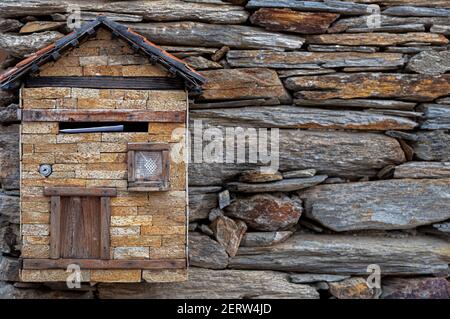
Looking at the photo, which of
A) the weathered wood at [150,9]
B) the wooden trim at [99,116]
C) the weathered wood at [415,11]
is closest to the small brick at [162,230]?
the wooden trim at [99,116]

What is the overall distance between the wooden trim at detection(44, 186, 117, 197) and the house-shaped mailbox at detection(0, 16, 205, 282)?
1 centimetres

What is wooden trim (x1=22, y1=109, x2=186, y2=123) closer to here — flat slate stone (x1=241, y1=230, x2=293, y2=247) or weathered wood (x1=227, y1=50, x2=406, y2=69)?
weathered wood (x1=227, y1=50, x2=406, y2=69)

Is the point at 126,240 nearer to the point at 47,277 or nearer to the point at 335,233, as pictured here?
the point at 47,277

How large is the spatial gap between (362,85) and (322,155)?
1101mm

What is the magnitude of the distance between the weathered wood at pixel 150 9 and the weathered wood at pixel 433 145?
9.79ft

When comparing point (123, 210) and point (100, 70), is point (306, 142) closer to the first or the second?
point (123, 210)

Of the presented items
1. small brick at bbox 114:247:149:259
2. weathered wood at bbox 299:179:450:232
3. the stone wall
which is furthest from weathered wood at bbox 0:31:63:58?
weathered wood at bbox 299:179:450:232

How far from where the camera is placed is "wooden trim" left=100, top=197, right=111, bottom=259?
5.36 meters

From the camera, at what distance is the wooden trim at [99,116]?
17.5 ft

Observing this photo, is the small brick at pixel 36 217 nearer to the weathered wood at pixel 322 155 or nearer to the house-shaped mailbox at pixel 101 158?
the house-shaped mailbox at pixel 101 158

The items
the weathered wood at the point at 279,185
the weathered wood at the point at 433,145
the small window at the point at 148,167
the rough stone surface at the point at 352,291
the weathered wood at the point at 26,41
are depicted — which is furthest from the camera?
the weathered wood at the point at 433,145

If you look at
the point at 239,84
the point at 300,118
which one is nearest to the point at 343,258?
the point at 300,118

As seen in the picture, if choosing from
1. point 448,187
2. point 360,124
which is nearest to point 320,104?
point 360,124

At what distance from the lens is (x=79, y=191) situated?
535cm
